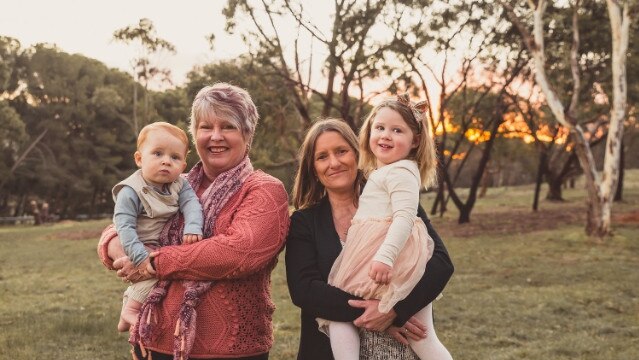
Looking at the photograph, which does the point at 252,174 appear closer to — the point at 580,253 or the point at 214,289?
the point at 214,289

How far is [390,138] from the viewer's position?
314 cm

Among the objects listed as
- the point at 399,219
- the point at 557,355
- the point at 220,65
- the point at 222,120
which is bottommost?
the point at 557,355

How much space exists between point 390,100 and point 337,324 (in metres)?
1.21

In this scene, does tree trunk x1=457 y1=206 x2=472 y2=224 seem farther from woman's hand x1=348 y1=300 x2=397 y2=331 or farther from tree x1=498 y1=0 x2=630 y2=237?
woman's hand x1=348 y1=300 x2=397 y2=331

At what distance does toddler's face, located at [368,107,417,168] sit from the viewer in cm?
312

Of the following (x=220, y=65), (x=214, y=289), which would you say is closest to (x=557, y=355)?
(x=214, y=289)

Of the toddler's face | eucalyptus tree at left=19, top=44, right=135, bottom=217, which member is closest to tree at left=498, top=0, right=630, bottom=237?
the toddler's face

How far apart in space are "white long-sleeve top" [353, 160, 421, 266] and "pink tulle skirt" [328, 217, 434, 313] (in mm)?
67

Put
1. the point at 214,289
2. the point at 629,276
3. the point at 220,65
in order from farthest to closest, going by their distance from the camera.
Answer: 1. the point at 220,65
2. the point at 629,276
3. the point at 214,289

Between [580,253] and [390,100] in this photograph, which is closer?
[390,100]

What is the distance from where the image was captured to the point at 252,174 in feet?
9.68

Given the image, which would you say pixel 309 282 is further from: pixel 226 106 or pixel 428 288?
pixel 226 106

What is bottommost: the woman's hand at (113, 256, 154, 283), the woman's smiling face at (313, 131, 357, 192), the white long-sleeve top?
the woman's hand at (113, 256, 154, 283)

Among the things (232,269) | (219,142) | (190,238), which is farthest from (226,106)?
(232,269)
